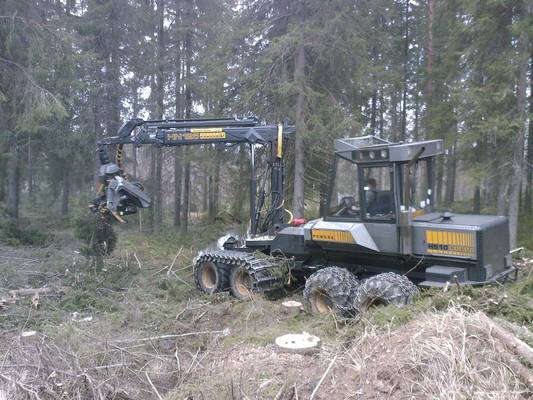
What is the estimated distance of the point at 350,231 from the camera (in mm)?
8070

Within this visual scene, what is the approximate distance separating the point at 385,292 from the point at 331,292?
3.41ft

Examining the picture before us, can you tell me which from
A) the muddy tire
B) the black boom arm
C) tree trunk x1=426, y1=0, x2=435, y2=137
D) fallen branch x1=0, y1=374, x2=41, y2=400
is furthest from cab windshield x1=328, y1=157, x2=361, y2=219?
tree trunk x1=426, y1=0, x2=435, y2=137

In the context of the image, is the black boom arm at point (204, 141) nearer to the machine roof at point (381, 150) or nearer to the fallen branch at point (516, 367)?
the machine roof at point (381, 150)

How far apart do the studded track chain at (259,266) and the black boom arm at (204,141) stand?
886 mm

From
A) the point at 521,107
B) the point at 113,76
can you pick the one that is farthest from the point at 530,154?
the point at 113,76

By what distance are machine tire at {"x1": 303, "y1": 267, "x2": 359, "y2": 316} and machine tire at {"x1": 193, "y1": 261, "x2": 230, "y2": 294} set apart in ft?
7.27

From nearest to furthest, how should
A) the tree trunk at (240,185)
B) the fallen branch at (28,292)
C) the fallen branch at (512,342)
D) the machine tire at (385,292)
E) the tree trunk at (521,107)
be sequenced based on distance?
the fallen branch at (512,342) < the machine tire at (385,292) < the fallen branch at (28,292) < the tree trunk at (521,107) < the tree trunk at (240,185)

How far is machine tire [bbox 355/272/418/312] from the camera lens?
7.06m

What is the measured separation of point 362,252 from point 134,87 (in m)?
A: 13.5

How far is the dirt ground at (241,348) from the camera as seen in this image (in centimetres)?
402

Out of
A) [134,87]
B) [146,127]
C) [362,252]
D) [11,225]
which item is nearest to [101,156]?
[146,127]

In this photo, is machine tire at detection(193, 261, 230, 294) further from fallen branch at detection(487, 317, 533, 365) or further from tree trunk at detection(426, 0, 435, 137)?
tree trunk at detection(426, 0, 435, 137)

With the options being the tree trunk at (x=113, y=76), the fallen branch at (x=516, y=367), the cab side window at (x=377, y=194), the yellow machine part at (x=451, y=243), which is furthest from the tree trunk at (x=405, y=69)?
the fallen branch at (x=516, y=367)

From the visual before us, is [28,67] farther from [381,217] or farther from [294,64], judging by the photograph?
[381,217]
